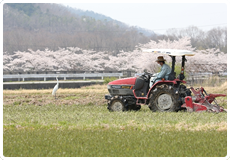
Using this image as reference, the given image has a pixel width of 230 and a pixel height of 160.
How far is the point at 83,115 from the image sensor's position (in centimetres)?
1114

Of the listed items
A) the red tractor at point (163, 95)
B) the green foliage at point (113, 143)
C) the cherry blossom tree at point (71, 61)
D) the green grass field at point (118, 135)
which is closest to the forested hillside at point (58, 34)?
the cherry blossom tree at point (71, 61)

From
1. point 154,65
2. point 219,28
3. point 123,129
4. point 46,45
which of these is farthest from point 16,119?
point 219,28

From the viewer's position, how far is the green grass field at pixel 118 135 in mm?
6461

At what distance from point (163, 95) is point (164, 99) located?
0.43 feet

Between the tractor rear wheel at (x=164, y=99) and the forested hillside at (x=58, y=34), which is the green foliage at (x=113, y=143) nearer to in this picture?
the tractor rear wheel at (x=164, y=99)

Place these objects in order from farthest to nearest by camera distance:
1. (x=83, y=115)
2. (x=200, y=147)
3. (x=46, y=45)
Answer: (x=46, y=45), (x=83, y=115), (x=200, y=147)

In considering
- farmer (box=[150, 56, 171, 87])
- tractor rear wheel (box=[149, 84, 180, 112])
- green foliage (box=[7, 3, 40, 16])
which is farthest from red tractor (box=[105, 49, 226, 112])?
green foliage (box=[7, 3, 40, 16])

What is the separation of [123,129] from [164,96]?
320cm

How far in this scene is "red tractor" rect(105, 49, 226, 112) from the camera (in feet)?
37.0

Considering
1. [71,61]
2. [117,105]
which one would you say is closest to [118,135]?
[117,105]

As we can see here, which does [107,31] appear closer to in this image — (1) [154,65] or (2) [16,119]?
(1) [154,65]

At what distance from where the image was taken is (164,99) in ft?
37.9

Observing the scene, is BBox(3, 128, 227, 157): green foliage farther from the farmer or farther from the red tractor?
the farmer

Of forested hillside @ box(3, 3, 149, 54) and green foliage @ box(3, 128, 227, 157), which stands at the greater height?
forested hillside @ box(3, 3, 149, 54)
